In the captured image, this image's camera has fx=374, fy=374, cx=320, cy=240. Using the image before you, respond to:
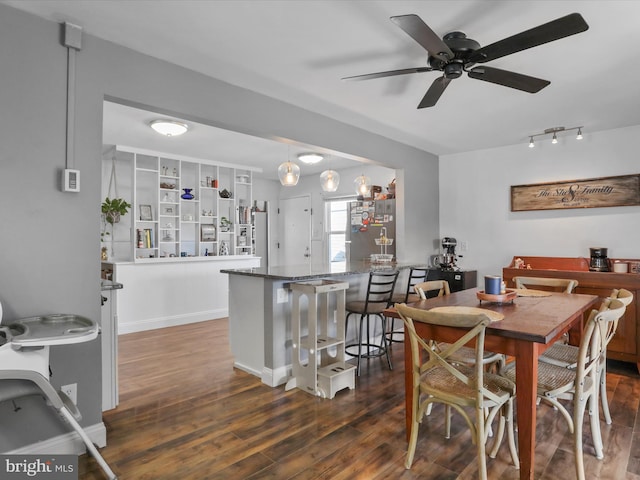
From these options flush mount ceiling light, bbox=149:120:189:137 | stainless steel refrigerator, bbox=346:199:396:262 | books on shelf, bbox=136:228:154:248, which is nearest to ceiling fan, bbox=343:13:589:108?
flush mount ceiling light, bbox=149:120:189:137

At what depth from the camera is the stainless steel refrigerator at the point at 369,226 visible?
4.88 meters

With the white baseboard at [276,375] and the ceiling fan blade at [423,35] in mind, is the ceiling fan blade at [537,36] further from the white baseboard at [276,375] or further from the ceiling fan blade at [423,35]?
the white baseboard at [276,375]

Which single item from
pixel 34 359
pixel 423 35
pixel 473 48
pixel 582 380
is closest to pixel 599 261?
pixel 582 380

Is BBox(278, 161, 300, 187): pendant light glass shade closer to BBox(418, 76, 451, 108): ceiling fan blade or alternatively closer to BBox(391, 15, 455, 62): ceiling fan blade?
BBox(418, 76, 451, 108): ceiling fan blade

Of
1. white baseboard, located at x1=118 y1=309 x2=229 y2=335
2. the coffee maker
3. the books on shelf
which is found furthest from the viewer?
the books on shelf

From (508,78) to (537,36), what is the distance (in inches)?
17.5

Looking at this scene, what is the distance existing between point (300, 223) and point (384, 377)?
14.5 ft

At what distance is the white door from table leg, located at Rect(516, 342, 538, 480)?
5.38 m

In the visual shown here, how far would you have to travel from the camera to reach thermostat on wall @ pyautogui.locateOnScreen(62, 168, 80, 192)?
207 centimetres

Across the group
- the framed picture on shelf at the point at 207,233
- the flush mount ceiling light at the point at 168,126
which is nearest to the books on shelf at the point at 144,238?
the framed picture on shelf at the point at 207,233

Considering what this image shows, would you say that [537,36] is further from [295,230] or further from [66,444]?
[295,230]

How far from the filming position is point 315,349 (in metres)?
2.93

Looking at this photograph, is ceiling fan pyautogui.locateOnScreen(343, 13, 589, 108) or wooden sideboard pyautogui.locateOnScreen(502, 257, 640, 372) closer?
ceiling fan pyautogui.locateOnScreen(343, 13, 589, 108)

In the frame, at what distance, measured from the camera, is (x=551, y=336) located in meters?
1.73
